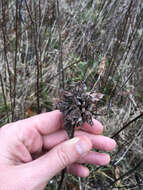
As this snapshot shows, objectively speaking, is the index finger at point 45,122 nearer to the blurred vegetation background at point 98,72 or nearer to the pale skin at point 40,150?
the pale skin at point 40,150

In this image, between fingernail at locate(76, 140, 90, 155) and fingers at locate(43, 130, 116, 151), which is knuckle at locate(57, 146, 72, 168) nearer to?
fingernail at locate(76, 140, 90, 155)

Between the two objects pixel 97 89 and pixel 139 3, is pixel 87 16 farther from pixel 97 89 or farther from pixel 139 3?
pixel 97 89

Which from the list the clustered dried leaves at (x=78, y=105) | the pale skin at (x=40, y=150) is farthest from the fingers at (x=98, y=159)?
the clustered dried leaves at (x=78, y=105)

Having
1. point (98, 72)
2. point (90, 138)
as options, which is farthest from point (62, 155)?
point (98, 72)

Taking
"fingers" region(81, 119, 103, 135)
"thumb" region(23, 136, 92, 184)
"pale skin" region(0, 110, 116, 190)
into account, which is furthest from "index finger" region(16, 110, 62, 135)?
"thumb" region(23, 136, 92, 184)

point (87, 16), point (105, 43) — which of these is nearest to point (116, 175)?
point (105, 43)

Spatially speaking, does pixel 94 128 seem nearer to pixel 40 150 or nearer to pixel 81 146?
pixel 81 146
